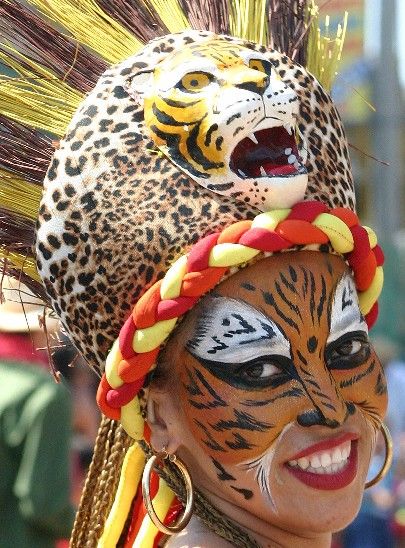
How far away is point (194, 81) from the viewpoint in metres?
2.40

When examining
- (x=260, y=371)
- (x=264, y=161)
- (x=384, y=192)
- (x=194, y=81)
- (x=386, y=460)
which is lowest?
(x=384, y=192)

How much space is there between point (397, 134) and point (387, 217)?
969mm

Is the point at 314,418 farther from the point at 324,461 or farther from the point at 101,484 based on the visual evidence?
the point at 101,484

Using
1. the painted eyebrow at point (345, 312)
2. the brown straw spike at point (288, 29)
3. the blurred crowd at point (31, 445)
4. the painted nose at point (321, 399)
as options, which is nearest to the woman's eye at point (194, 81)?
the brown straw spike at point (288, 29)

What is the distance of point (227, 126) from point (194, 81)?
13cm

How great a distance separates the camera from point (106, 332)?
8.01 feet

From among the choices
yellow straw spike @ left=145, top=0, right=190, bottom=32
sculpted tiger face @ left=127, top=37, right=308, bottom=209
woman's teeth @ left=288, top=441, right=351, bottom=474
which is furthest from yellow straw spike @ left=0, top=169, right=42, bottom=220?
woman's teeth @ left=288, top=441, right=351, bottom=474

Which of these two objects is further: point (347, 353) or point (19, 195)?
point (19, 195)

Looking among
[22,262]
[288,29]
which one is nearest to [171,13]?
[288,29]

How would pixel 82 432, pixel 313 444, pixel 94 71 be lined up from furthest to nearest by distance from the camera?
pixel 82 432 → pixel 94 71 → pixel 313 444

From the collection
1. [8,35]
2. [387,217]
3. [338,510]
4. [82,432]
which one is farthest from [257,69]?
[387,217]

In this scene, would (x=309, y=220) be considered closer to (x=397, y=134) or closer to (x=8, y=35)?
(x=8, y=35)

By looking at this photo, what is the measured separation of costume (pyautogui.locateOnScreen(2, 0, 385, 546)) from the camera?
92.5 inches

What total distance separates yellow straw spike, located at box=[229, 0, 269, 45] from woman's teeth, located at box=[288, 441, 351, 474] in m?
0.98
